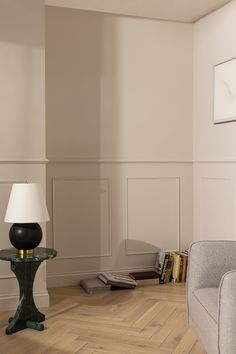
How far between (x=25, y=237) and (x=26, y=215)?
168 millimetres

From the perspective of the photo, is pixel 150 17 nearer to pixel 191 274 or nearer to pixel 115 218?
pixel 115 218

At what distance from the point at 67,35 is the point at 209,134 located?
1.53 metres

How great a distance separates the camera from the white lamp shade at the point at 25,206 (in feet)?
10.4

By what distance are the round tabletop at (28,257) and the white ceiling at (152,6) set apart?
205 centimetres

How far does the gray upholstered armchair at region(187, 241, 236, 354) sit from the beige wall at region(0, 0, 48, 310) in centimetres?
146

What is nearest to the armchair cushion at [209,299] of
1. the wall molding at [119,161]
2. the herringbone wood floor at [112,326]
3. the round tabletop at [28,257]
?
the herringbone wood floor at [112,326]

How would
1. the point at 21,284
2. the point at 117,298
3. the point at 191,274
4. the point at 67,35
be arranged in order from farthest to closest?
the point at 67,35
the point at 117,298
the point at 21,284
the point at 191,274

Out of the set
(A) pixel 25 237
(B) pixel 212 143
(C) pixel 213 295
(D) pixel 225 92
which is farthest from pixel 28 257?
(D) pixel 225 92

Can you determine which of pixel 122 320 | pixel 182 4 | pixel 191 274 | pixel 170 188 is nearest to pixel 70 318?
pixel 122 320

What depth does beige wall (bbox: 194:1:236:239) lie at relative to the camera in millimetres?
4121

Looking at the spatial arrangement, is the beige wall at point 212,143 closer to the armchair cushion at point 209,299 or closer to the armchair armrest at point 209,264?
the armchair armrest at point 209,264

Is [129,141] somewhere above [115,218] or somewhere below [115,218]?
above

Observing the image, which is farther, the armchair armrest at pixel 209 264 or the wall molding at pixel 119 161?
the wall molding at pixel 119 161

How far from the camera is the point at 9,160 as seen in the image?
358 cm
